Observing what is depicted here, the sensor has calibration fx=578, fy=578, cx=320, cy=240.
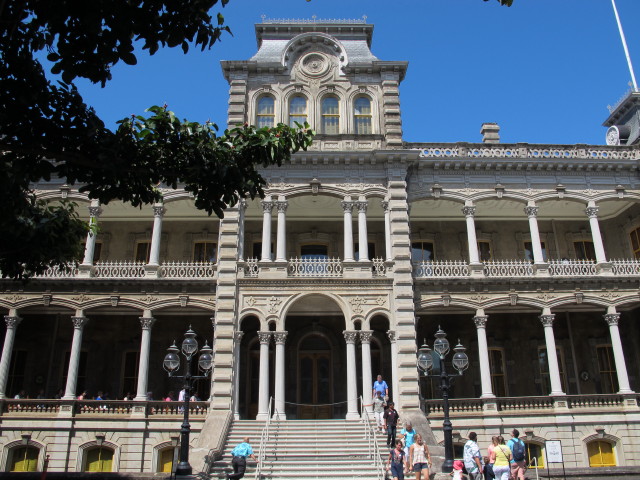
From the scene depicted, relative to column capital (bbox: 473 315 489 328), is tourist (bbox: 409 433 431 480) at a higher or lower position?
lower

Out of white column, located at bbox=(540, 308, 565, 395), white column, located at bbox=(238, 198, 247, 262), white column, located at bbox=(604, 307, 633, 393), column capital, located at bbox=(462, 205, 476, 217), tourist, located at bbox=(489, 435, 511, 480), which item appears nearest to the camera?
tourist, located at bbox=(489, 435, 511, 480)

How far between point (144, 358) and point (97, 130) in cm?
1435

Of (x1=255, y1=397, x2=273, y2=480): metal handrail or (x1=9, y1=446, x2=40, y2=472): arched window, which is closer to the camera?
(x1=255, y1=397, x2=273, y2=480): metal handrail

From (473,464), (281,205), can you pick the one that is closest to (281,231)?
(281,205)

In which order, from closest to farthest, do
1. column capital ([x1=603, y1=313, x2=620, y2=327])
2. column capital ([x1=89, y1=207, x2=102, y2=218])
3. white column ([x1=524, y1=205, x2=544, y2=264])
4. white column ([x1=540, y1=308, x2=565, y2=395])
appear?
white column ([x1=540, y1=308, x2=565, y2=395]), column capital ([x1=603, y1=313, x2=620, y2=327]), white column ([x1=524, y1=205, x2=544, y2=264]), column capital ([x1=89, y1=207, x2=102, y2=218])

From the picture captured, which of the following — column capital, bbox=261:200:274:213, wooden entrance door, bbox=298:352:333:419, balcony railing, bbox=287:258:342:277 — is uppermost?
column capital, bbox=261:200:274:213

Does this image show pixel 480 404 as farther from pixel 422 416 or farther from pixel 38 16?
pixel 38 16

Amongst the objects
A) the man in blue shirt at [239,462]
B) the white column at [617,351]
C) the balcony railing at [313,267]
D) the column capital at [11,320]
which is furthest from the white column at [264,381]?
the white column at [617,351]

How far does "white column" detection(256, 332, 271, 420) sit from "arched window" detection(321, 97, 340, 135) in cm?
927

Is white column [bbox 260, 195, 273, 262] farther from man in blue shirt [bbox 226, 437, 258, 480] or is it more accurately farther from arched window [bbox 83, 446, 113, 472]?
arched window [bbox 83, 446, 113, 472]

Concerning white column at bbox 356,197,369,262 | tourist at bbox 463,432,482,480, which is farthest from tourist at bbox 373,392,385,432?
tourist at bbox 463,432,482,480

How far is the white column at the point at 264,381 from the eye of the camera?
2062 centimetres

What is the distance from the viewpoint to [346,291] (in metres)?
22.3

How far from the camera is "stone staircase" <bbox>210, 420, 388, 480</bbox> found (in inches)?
649
